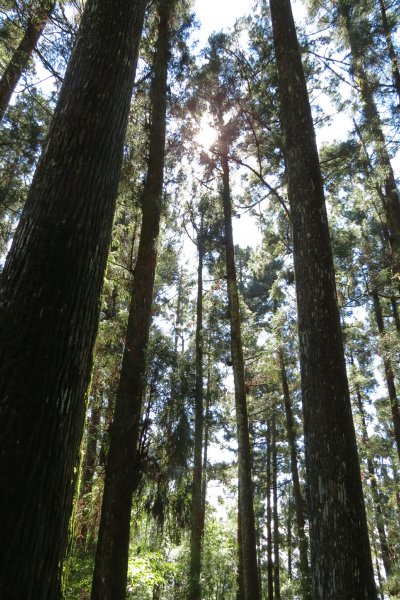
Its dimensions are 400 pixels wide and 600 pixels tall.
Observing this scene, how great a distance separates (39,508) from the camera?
148cm

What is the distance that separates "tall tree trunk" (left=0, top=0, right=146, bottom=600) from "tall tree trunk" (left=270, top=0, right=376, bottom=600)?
240 centimetres

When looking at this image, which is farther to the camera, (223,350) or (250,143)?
(223,350)

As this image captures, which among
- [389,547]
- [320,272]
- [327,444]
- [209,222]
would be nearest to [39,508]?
[327,444]

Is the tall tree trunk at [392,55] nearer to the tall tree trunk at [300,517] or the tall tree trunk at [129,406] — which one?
the tall tree trunk at [129,406]

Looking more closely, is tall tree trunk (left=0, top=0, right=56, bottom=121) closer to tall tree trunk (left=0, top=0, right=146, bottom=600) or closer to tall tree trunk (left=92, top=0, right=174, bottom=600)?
tall tree trunk (left=92, top=0, right=174, bottom=600)

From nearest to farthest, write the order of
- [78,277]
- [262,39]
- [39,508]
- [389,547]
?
1. [39,508]
2. [78,277]
3. [262,39]
4. [389,547]

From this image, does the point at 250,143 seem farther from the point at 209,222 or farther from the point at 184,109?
the point at 209,222

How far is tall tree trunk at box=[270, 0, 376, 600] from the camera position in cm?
305

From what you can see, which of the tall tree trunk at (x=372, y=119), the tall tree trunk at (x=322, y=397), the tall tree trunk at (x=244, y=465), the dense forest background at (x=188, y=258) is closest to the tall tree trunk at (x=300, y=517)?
the dense forest background at (x=188, y=258)

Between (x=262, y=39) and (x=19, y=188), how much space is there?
288 inches

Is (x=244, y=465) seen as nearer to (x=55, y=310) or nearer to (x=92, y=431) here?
(x=92, y=431)

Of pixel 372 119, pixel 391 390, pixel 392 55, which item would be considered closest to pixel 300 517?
pixel 391 390

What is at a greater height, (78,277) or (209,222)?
(209,222)

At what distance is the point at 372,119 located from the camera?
9508mm
